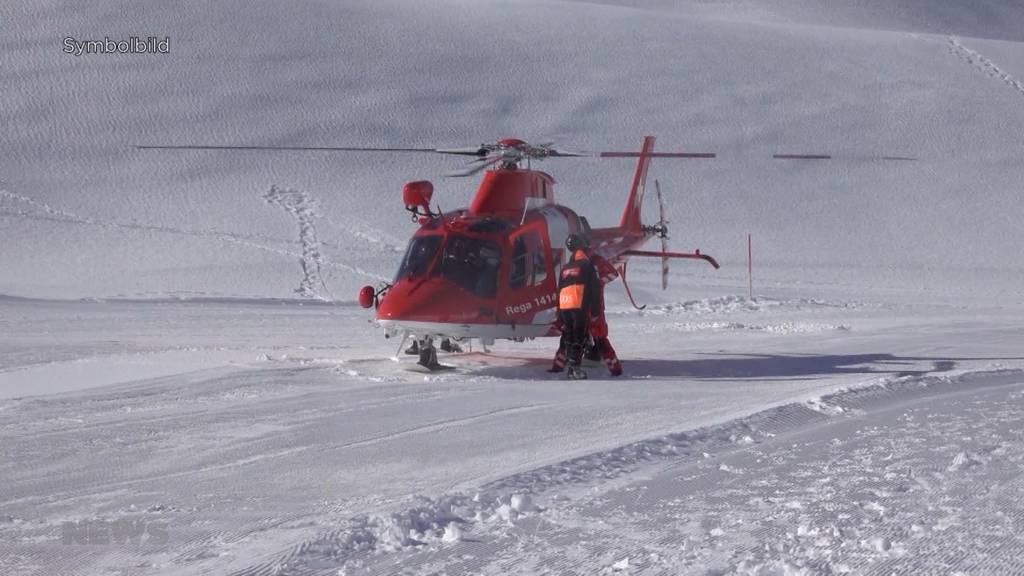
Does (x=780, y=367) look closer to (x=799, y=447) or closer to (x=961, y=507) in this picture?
(x=799, y=447)

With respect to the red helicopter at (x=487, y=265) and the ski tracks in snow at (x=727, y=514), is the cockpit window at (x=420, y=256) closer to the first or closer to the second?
the red helicopter at (x=487, y=265)

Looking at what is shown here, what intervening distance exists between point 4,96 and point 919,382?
39778 mm

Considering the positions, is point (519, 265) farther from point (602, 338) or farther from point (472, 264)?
point (602, 338)

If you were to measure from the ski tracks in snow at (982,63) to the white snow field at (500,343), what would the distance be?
45 cm

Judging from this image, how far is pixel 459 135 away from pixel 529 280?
100ft

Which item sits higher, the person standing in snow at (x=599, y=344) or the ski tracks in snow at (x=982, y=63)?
the ski tracks in snow at (x=982, y=63)

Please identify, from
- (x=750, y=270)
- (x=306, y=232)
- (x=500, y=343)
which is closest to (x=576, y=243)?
(x=500, y=343)

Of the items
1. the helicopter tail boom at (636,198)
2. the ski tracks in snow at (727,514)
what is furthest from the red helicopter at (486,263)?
the ski tracks in snow at (727,514)

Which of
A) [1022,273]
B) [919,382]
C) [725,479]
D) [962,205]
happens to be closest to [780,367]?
[919,382]

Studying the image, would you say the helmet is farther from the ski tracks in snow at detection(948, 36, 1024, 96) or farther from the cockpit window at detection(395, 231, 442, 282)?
the ski tracks in snow at detection(948, 36, 1024, 96)

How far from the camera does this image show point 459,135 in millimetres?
42344

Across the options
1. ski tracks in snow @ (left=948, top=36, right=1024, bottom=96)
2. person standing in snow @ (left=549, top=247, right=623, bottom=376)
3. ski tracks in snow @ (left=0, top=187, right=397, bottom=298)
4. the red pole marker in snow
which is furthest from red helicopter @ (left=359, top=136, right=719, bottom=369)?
ski tracks in snow @ (left=948, top=36, right=1024, bottom=96)

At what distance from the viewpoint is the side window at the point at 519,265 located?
12.1m

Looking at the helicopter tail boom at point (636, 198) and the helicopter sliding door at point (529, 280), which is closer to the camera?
the helicopter sliding door at point (529, 280)
